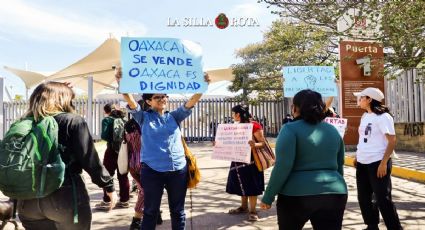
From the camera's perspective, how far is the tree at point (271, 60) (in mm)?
17309

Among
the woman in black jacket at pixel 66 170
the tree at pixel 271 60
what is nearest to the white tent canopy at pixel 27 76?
the tree at pixel 271 60

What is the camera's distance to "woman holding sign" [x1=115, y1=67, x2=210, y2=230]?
3.56 m

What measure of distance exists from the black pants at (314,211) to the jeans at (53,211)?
4.52 ft

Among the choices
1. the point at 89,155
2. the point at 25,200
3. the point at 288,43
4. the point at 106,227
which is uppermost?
the point at 288,43

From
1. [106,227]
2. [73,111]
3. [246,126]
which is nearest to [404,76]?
[246,126]

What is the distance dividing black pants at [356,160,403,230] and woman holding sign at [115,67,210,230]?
2007 mm

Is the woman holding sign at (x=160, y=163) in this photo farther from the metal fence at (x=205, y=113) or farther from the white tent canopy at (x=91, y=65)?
the white tent canopy at (x=91, y=65)

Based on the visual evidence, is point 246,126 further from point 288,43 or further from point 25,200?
point 288,43

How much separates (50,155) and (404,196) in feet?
19.8

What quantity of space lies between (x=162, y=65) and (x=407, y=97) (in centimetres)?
1104

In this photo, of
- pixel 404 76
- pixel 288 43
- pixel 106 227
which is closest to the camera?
pixel 106 227

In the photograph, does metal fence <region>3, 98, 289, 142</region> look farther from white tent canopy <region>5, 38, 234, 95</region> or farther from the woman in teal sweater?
the woman in teal sweater

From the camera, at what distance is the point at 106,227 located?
16.3 ft

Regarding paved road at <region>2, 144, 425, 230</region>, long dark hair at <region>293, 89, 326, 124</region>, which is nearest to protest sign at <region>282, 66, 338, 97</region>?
Answer: paved road at <region>2, 144, 425, 230</region>
